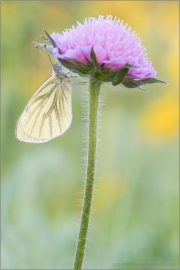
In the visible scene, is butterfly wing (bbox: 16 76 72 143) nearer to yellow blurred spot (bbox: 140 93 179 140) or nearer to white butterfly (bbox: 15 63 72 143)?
white butterfly (bbox: 15 63 72 143)

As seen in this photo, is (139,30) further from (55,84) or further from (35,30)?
(55,84)

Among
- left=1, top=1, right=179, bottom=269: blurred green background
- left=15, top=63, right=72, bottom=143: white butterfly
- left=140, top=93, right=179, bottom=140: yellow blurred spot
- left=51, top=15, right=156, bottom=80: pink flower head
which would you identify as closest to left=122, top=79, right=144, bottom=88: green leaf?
left=51, top=15, right=156, bottom=80: pink flower head

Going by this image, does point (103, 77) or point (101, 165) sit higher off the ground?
A: point (103, 77)

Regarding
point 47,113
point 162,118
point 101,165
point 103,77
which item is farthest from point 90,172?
point 162,118

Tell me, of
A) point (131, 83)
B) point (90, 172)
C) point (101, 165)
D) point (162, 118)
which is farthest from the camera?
point (162, 118)

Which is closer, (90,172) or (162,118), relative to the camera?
(90,172)

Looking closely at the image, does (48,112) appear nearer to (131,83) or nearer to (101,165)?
(131,83)

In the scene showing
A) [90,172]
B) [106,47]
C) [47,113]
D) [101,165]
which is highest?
[106,47]
